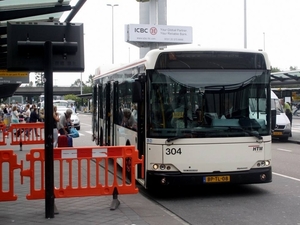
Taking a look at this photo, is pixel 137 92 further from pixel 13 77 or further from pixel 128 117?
pixel 13 77

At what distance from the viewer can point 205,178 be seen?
9617mm

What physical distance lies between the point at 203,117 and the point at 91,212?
2.82 metres

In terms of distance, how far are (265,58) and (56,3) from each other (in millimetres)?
4182

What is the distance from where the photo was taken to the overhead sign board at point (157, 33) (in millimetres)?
70688

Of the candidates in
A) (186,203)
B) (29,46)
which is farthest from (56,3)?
(186,203)

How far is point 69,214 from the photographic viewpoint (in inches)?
324

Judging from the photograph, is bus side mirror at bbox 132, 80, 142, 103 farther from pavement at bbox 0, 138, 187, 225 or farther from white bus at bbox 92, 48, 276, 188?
pavement at bbox 0, 138, 187, 225

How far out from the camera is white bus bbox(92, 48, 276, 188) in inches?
376

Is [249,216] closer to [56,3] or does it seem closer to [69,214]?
[69,214]

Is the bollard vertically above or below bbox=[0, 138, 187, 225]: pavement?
above

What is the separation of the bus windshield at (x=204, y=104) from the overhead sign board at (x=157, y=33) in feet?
192

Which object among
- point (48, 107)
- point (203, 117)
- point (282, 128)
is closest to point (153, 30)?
point (282, 128)

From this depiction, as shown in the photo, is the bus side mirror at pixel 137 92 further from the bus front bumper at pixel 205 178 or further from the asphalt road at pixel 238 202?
the asphalt road at pixel 238 202

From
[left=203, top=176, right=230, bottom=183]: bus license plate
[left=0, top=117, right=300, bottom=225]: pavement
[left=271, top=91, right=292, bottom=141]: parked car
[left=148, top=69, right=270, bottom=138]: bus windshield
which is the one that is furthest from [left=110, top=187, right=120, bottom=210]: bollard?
[left=271, top=91, right=292, bottom=141]: parked car
